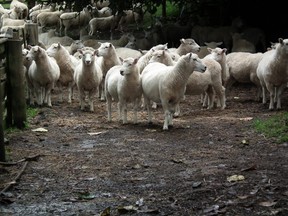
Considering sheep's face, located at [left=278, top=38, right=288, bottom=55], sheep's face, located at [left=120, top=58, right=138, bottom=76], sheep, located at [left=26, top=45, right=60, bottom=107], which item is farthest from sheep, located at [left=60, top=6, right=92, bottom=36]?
sheep's face, located at [left=120, top=58, right=138, bottom=76]

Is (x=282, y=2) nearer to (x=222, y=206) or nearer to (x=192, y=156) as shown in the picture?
(x=192, y=156)

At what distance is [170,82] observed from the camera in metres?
10.8

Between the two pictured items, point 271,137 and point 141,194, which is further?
point 271,137

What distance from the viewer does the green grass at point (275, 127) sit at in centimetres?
926

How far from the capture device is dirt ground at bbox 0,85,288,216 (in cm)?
580

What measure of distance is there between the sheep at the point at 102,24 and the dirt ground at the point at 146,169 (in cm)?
1636

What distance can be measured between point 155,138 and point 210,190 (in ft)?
12.4

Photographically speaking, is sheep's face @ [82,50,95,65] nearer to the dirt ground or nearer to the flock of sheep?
the flock of sheep

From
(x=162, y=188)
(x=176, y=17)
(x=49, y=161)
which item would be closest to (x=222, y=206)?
(x=162, y=188)

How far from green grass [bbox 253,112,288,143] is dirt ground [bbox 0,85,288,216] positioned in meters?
0.16

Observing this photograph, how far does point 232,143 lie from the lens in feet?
30.2

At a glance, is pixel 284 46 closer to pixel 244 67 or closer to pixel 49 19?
pixel 244 67

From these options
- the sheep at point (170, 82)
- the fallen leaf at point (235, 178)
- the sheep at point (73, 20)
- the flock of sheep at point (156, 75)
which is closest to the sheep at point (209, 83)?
the flock of sheep at point (156, 75)

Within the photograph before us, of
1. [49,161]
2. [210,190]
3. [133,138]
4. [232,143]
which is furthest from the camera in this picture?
[133,138]
